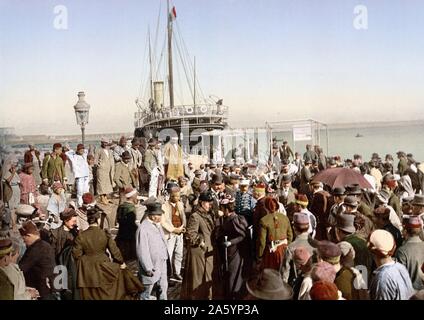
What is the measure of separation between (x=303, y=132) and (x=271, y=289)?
9.19 metres

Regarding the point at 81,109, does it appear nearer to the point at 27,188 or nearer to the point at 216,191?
the point at 27,188

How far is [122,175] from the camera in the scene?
9.15 metres

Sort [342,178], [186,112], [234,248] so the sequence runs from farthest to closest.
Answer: [186,112]
[342,178]
[234,248]

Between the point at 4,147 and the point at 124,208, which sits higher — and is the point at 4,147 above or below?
above

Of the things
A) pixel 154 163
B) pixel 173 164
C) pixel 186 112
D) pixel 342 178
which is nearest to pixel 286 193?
pixel 342 178

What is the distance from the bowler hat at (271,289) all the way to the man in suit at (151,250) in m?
1.54

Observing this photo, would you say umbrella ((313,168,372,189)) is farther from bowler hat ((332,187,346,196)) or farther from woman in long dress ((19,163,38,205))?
woman in long dress ((19,163,38,205))

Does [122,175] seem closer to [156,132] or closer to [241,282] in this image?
[241,282]

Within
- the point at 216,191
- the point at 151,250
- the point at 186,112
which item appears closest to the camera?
the point at 151,250

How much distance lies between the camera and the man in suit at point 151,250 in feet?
16.7

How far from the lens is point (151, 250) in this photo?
17.0 feet
